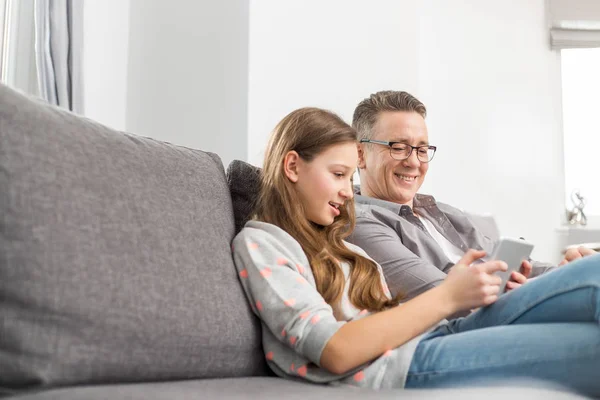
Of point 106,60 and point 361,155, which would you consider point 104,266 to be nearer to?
point 361,155

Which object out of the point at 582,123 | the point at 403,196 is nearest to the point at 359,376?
the point at 403,196

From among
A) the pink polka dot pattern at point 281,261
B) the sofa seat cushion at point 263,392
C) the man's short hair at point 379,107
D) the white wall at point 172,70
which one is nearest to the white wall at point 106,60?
the white wall at point 172,70

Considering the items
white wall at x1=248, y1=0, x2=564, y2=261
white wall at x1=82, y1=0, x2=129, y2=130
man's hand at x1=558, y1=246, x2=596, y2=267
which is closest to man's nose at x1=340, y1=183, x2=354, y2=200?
man's hand at x1=558, y1=246, x2=596, y2=267

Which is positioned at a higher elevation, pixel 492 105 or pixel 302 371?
pixel 492 105

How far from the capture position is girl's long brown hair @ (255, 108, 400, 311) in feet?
4.72

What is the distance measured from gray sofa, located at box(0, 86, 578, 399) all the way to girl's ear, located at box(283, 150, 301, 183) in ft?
1.02

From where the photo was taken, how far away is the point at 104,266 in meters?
1.02

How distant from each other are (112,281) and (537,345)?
0.73 metres

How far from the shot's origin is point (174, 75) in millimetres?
3451

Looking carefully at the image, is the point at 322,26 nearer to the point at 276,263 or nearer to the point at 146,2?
the point at 146,2

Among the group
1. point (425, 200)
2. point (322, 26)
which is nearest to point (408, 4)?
point (322, 26)

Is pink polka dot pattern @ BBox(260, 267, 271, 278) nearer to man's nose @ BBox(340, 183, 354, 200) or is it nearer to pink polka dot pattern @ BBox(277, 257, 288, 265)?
pink polka dot pattern @ BBox(277, 257, 288, 265)

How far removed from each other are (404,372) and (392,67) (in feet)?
9.44

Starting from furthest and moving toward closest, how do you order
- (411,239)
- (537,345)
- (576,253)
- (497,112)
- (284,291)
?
(497,112) < (576,253) < (411,239) < (284,291) < (537,345)
